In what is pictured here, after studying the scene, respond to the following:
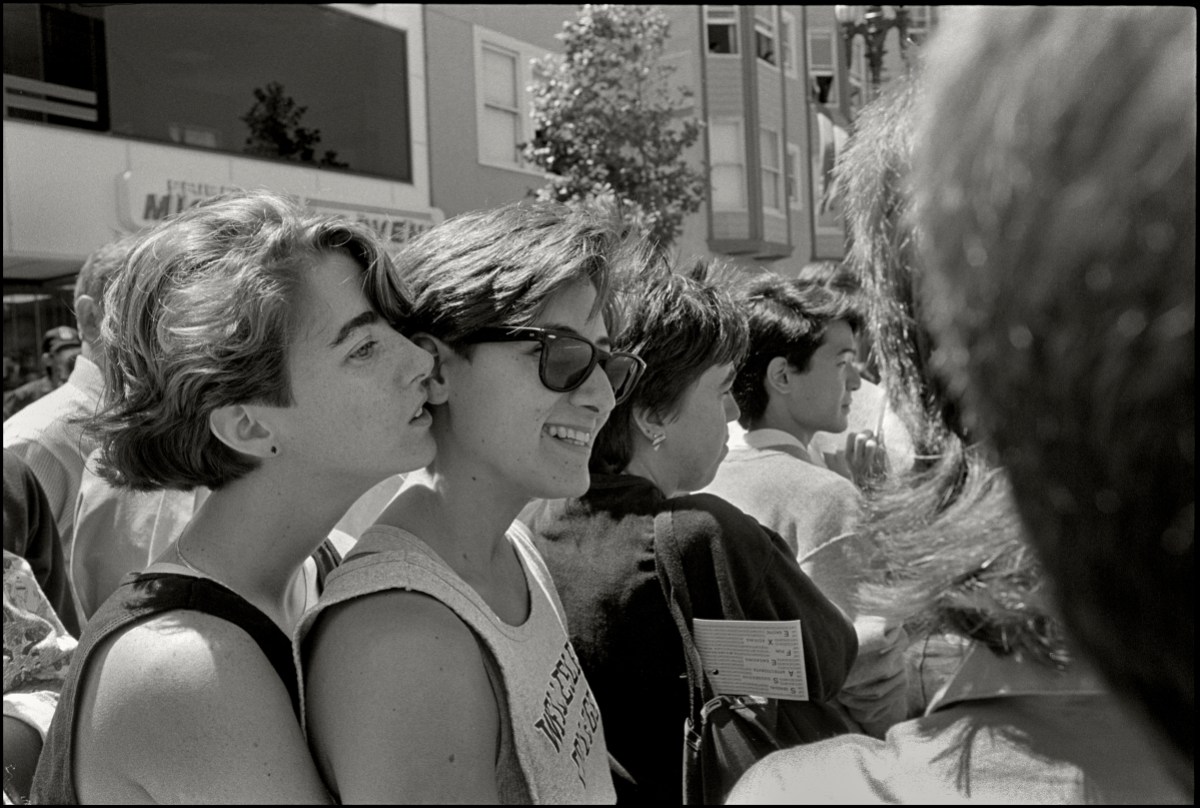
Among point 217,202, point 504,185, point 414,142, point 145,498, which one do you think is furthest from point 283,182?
point 217,202

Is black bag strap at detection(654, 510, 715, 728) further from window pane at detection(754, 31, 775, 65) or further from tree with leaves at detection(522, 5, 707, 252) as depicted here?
window pane at detection(754, 31, 775, 65)

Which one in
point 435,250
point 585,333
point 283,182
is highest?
point 283,182

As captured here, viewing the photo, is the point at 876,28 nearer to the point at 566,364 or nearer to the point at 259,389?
the point at 566,364

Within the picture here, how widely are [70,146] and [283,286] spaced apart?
10.9m

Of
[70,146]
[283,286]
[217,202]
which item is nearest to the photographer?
[283,286]

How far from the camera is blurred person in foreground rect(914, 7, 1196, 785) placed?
1.72 ft

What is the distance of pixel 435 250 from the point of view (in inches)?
80.0

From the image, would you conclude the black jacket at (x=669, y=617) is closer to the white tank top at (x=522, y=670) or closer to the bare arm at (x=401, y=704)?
the white tank top at (x=522, y=670)

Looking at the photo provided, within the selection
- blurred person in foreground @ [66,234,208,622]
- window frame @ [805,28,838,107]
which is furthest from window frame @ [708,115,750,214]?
blurred person in foreground @ [66,234,208,622]

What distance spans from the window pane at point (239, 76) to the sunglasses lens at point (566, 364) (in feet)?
36.2

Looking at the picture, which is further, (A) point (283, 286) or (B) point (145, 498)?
(B) point (145, 498)

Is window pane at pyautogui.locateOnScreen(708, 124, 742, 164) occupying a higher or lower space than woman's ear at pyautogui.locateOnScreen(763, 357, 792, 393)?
higher

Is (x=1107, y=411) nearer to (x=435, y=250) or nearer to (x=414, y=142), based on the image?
(x=435, y=250)

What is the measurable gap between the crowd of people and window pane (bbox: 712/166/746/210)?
61.7 ft
